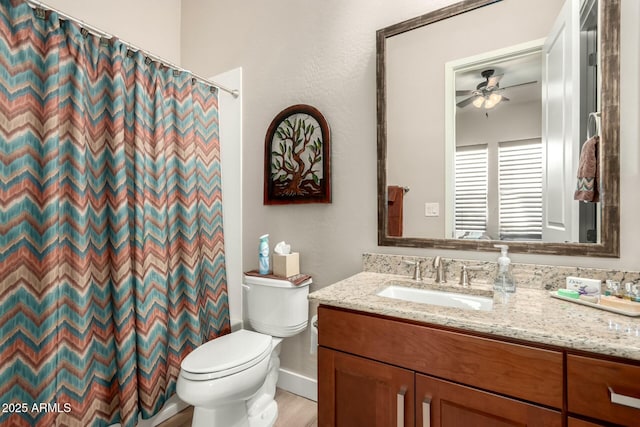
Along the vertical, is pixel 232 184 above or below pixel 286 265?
above

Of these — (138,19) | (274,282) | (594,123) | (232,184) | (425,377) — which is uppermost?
(138,19)

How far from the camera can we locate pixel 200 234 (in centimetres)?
193

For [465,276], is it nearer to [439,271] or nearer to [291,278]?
[439,271]

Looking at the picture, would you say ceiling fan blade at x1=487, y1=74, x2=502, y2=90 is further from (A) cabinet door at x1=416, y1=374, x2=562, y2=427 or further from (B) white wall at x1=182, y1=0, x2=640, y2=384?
(A) cabinet door at x1=416, y1=374, x2=562, y2=427

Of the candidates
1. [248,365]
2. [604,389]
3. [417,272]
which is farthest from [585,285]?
[248,365]

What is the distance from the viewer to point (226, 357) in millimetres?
1463

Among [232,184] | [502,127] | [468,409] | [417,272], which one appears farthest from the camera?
[232,184]

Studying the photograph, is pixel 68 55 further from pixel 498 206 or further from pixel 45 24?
pixel 498 206

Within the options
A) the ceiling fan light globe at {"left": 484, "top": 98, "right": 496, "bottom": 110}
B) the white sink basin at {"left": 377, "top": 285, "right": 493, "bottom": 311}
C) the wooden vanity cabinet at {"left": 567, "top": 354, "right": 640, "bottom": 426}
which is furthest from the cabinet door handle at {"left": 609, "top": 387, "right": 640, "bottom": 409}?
the ceiling fan light globe at {"left": 484, "top": 98, "right": 496, "bottom": 110}

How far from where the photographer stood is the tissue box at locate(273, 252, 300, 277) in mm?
1761

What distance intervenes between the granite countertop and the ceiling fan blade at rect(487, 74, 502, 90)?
0.86 metres

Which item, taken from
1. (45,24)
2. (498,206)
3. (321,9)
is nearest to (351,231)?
(498,206)

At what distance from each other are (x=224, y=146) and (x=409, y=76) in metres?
1.34

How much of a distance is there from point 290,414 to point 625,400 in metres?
1.54
